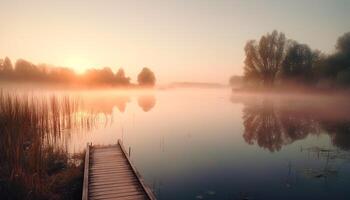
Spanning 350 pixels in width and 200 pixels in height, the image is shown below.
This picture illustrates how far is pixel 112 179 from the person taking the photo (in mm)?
8961

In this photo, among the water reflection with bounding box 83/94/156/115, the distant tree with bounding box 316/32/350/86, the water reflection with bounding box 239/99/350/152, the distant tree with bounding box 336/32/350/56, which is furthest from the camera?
the distant tree with bounding box 336/32/350/56

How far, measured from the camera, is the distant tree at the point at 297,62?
57.2 m

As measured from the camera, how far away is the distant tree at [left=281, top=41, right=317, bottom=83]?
57156 mm

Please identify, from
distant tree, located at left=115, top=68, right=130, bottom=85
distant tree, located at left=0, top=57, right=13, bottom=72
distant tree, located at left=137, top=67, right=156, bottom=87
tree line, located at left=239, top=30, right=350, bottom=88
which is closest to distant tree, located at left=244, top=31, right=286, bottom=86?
tree line, located at left=239, top=30, right=350, bottom=88

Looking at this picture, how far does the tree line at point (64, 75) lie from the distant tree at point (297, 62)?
198 feet

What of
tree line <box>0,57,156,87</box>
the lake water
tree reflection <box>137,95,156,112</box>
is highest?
tree line <box>0,57,156,87</box>

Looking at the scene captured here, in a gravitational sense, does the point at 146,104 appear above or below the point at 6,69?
below

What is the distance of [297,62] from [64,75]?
2980 inches

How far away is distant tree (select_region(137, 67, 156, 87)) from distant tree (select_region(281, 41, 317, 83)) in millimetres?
59527

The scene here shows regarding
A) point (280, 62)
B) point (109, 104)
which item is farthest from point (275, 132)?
point (280, 62)

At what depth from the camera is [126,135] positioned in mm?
18828

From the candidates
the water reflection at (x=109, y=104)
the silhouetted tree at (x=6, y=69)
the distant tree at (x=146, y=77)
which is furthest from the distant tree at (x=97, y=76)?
the water reflection at (x=109, y=104)

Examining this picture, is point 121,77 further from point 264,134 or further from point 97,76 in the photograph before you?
point 264,134

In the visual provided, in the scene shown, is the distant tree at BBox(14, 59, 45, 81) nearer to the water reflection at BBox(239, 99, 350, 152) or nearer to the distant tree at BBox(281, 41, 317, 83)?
the distant tree at BBox(281, 41, 317, 83)
